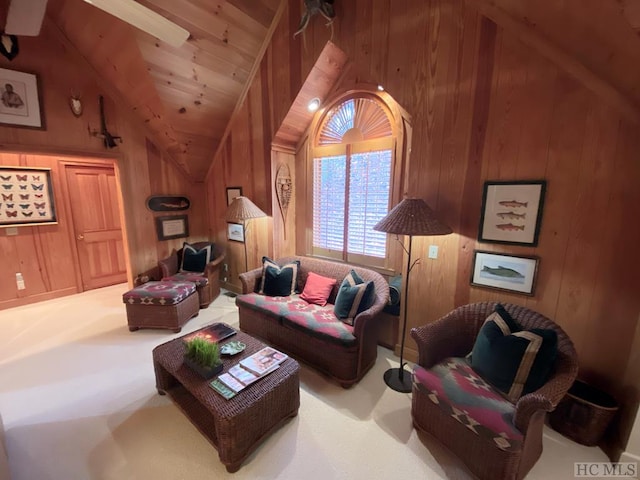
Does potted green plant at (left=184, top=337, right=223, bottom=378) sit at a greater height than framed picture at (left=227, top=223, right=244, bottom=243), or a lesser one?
lesser

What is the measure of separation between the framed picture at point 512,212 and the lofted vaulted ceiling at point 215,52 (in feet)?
2.09

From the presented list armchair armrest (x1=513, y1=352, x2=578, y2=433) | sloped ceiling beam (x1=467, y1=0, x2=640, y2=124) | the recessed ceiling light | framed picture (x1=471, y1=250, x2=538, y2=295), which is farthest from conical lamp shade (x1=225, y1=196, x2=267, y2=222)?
armchair armrest (x1=513, y1=352, x2=578, y2=433)

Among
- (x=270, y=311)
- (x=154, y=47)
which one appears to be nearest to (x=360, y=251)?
(x=270, y=311)

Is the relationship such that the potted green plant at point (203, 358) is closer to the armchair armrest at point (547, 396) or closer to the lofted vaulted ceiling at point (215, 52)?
the armchair armrest at point (547, 396)

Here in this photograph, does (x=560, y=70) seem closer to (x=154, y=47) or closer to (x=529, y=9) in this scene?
(x=529, y=9)

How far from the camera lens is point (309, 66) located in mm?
2832

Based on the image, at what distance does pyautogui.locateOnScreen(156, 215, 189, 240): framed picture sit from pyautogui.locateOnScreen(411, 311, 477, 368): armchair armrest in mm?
4071

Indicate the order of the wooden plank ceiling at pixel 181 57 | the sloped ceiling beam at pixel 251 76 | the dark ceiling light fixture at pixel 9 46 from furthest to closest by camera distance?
1. the sloped ceiling beam at pixel 251 76
2. the dark ceiling light fixture at pixel 9 46
3. the wooden plank ceiling at pixel 181 57

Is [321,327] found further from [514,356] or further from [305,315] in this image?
[514,356]

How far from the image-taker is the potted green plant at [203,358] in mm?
1715

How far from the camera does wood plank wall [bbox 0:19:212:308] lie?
3.04 m

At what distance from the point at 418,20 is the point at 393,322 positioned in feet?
9.03

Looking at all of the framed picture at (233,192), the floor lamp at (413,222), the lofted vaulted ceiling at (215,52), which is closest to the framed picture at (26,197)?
the lofted vaulted ceiling at (215,52)

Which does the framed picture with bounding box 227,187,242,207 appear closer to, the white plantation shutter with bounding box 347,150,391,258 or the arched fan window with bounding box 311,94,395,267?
the arched fan window with bounding box 311,94,395,267
